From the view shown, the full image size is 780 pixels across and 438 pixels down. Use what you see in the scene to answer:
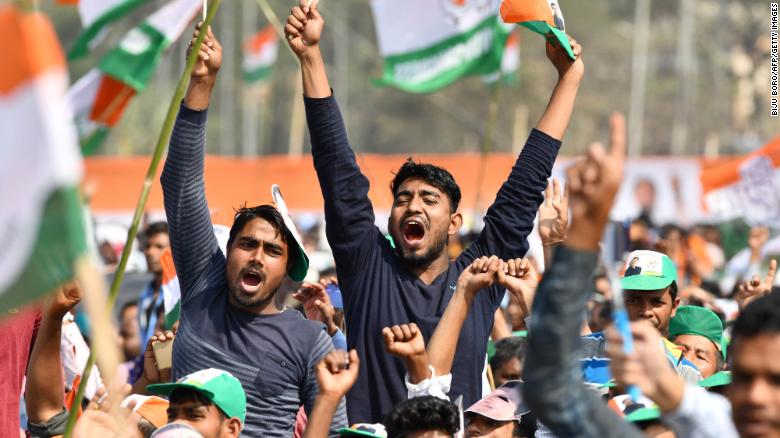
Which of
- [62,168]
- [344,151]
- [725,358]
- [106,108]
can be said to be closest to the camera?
[62,168]

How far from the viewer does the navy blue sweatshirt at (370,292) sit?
18.3ft

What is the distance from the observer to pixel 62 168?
2965 mm

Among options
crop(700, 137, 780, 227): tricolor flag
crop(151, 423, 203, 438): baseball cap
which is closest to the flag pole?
crop(151, 423, 203, 438): baseball cap

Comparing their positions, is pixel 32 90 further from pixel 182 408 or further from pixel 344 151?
pixel 344 151

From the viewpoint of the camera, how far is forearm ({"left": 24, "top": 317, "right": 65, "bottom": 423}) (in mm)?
5672

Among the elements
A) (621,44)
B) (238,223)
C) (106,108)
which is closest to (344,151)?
(238,223)

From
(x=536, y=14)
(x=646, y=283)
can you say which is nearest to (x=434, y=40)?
(x=646, y=283)

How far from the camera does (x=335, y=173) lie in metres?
5.66

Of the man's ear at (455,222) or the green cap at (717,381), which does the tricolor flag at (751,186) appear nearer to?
the man's ear at (455,222)

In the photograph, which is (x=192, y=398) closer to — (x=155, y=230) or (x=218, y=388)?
(x=218, y=388)

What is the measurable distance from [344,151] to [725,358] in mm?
2711

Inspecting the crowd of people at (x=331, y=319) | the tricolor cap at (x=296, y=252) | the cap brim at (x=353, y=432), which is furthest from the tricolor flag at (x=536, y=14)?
the cap brim at (x=353, y=432)

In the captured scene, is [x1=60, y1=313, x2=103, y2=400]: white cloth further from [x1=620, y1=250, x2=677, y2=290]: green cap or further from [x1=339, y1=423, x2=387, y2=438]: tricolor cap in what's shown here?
[x1=620, y1=250, x2=677, y2=290]: green cap

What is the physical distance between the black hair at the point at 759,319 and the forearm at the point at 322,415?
4.78 ft
